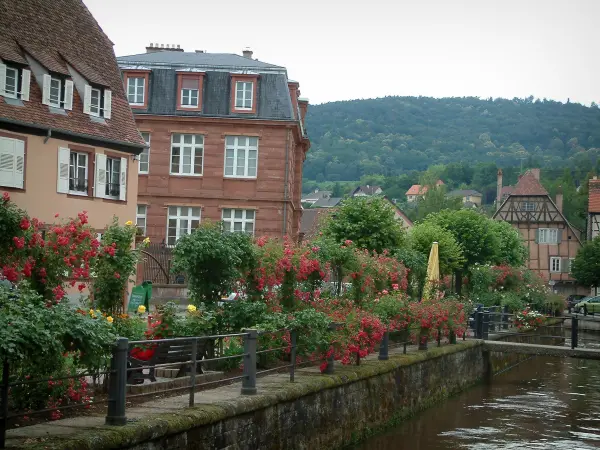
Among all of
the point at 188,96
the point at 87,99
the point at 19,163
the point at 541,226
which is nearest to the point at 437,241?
the point at 188,96

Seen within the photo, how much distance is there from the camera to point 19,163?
29.2 meters

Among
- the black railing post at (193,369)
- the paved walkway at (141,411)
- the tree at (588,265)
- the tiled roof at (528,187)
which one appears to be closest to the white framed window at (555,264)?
the tiled roof at (528,187)

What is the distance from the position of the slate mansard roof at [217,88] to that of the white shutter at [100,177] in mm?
10617

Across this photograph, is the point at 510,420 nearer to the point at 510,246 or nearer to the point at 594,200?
the point at 510,246

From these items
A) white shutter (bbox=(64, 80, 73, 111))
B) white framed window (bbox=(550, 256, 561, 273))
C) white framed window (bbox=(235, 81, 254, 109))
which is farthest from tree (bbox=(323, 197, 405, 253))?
white framed window (bbox=(550, 256, 561, 273))

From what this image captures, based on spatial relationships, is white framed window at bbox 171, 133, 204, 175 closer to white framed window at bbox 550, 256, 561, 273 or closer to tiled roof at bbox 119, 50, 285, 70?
tiled roof at bbox 119, 50, 285, 70

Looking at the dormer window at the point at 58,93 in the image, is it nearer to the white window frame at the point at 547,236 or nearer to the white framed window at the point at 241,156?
the white framed window at the point at 241,156

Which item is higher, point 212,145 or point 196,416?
point 212,145

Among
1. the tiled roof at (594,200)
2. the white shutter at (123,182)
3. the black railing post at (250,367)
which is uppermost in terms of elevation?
the tiled roof at (594,200)

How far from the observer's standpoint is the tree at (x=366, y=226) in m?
32.9

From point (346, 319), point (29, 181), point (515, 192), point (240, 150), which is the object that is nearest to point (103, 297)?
point (346, 319)

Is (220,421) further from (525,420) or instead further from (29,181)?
(29,181)

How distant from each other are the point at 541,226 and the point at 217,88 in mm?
54259

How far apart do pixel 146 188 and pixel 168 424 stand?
3256cm
